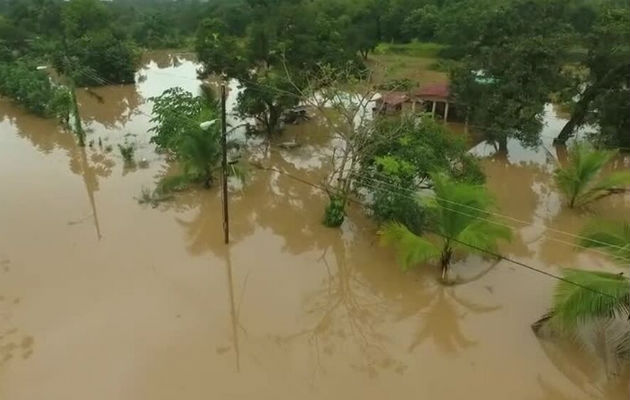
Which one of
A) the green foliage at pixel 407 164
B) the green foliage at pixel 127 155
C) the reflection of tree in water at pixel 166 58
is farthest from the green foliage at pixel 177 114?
the reflection of tree in water at pixel 166 58

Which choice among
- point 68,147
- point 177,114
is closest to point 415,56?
point 177,114

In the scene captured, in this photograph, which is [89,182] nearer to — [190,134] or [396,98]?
[190,134]

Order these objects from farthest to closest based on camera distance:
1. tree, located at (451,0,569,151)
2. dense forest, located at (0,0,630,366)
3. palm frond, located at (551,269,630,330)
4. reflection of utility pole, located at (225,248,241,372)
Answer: tree, located at (451,0,569,151)
dense forest, located at (0,0,630,366)
reflection of utility pole, located at (225,248,241,372)
palm frond, located at (551,269,630,330)

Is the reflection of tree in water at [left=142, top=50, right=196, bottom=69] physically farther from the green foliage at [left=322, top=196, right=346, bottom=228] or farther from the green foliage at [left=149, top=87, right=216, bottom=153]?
the green foliage at [left=322, top=196, right=346, bottom=228]

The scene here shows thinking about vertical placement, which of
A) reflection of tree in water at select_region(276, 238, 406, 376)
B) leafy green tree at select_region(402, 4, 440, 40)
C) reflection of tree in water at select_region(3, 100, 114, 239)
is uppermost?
leafy green tree at select_region(402, 4, 440, 40)

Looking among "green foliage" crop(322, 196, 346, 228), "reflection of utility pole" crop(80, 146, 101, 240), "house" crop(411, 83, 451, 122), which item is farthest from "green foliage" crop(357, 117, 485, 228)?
"house" crop(411, 83, 451, 122)

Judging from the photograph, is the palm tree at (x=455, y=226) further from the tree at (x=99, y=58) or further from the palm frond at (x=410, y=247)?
the tree at (x=99, y=58)
